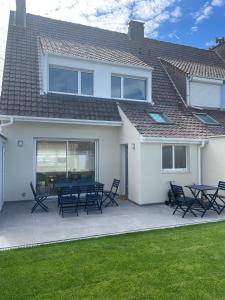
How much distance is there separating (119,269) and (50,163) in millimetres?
7802

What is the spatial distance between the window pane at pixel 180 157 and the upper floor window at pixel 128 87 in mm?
3983

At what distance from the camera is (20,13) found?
15562 millimetres

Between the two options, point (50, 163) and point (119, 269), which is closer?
point (119, 269)

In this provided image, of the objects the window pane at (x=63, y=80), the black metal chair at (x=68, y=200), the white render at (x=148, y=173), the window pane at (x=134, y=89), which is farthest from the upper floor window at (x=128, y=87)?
the black metal chair at (x=68, y=200)

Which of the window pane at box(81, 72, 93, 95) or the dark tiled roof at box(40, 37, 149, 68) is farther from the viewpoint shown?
the window pane at box(81, 72, 93, 95)

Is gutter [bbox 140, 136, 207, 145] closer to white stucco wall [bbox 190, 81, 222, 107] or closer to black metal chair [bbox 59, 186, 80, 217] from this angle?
black metal chair [bbox 59, 186, 80, 217]

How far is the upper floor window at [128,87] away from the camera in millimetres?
14117

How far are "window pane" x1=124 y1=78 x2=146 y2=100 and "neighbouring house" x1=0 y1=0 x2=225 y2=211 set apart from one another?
54mm

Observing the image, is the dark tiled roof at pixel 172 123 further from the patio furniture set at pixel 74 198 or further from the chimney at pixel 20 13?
the chimney at pixel 20 13

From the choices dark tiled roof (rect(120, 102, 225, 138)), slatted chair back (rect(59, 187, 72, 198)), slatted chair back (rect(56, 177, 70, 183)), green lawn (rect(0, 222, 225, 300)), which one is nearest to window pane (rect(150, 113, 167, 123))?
dark tiled roof (rect(120, 102, 225, 138))

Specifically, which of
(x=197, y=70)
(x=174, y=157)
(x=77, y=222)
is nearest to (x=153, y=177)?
(x=174, y=157)

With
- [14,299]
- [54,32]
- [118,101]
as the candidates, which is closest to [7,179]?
[118,101]

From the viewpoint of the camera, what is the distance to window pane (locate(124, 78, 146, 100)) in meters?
14.3

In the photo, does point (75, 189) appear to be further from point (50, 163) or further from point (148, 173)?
point (148, 173)
